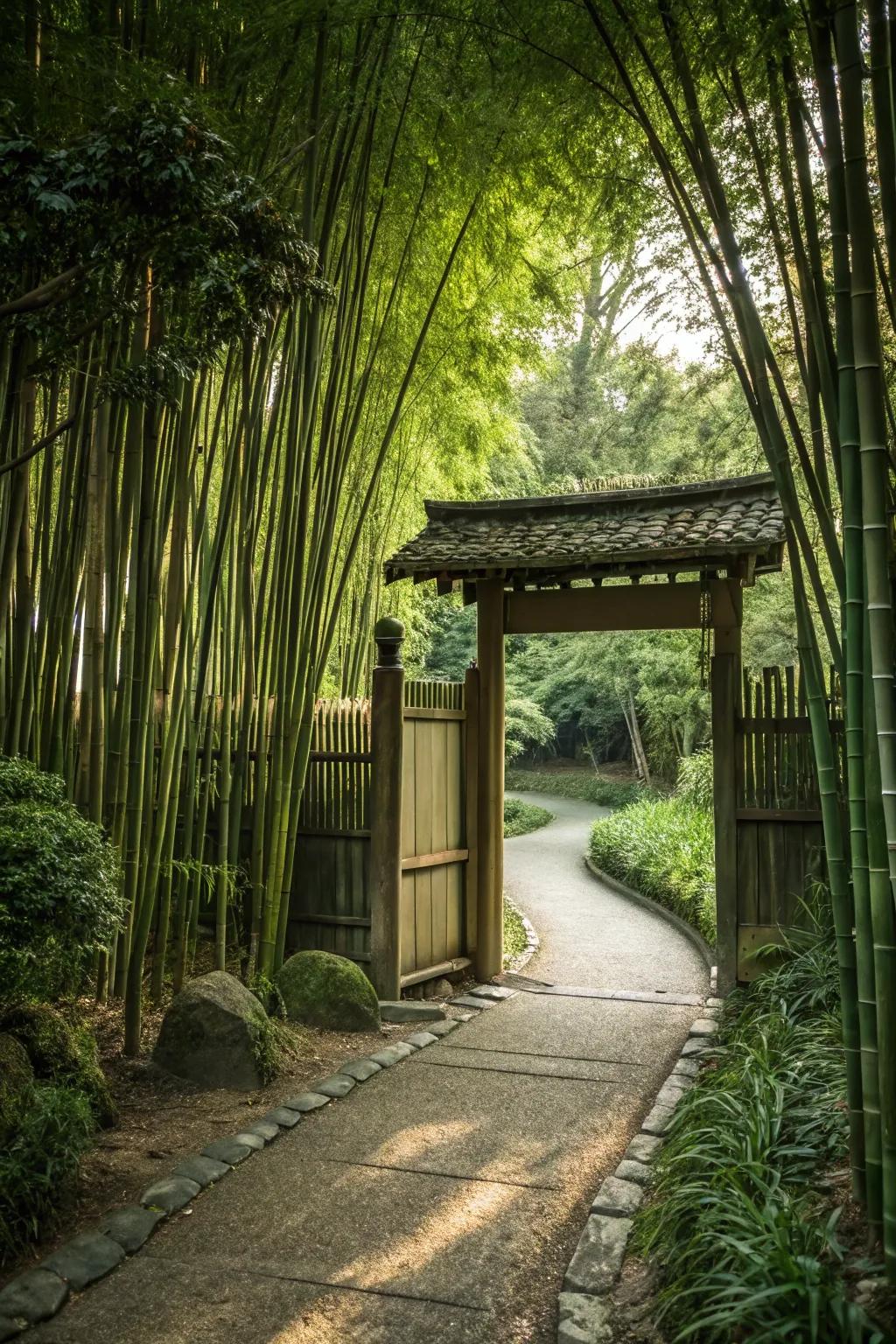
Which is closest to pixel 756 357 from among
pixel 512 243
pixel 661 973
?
pixel 512 243

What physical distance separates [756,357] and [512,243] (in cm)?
351

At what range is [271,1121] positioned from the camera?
10.3 feet

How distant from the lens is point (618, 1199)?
261 centimetres

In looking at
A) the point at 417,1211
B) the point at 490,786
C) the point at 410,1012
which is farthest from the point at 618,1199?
the point at 490,786

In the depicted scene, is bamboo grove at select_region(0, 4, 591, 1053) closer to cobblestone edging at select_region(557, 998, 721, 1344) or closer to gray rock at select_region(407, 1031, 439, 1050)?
gray rock at select_region(407, 1031, 439, 1050)

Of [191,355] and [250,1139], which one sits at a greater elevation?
[191,355]

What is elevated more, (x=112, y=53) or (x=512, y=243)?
(x=512, y=243)

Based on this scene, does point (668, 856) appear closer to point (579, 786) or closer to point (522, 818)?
point (522, 818)

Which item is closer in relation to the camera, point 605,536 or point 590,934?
point 605,536

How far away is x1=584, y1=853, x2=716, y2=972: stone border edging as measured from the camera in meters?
6.41

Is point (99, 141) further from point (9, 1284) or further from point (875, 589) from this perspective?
point (9, 1284)

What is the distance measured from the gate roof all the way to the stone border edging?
2.43m

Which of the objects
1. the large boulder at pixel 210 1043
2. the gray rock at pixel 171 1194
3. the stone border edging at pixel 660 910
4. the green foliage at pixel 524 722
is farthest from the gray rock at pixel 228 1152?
the green foliage at pixel 524 722

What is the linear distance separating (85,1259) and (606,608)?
3735 millimetres
